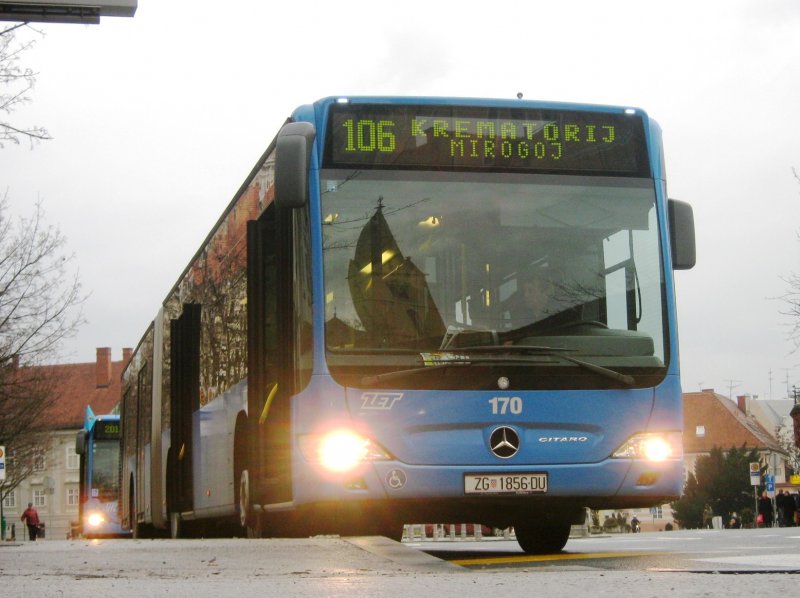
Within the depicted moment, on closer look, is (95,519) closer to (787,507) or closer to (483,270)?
(787,507)

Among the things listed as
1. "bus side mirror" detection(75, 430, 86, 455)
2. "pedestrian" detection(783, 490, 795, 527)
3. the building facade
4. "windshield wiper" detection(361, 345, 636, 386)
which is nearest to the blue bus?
"bus side mirror" detection(75, 430, 86, 455)

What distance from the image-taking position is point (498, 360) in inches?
434

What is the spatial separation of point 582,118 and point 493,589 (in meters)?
6.31

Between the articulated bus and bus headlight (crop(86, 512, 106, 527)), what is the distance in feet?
85.4

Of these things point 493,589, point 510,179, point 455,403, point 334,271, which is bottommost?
point 493,589

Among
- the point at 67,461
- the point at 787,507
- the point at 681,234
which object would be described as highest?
the point at 67,461

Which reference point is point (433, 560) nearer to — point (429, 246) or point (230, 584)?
point (230, 584)

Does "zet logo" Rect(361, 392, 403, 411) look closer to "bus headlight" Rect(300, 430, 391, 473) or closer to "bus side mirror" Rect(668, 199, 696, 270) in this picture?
"bus headlight" Rect(300, 430, 391, 473)

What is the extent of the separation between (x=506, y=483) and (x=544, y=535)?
9.30ft

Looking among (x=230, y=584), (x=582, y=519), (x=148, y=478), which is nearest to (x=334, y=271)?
(x=582, y=519)

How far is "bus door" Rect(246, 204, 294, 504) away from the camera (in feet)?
38.2

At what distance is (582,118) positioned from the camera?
11.9 m

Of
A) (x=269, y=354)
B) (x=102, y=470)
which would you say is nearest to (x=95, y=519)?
(x=102, y=470)

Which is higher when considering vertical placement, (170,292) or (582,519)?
(170,292)
